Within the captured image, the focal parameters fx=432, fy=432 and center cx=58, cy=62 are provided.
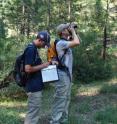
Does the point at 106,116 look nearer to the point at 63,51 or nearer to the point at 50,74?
the point at 63,51

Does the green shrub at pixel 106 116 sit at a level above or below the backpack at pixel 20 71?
below

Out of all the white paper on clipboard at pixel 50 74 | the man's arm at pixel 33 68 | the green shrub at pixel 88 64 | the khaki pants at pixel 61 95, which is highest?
the man's arm at pixel 33 68

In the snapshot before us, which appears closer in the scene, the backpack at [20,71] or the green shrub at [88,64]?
the backpack at [20,71]

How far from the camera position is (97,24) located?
2131 centimetres

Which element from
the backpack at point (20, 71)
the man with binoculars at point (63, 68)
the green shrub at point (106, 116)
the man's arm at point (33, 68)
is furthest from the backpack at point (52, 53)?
the green shrub at point (106, 116)

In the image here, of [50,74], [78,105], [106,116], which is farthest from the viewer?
[78,105]

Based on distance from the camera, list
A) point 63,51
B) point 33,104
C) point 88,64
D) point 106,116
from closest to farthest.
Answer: point 33,104 → point 63,51 → point 106,116 → point 88,64

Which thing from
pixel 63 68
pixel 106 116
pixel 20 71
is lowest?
pixel 106 116

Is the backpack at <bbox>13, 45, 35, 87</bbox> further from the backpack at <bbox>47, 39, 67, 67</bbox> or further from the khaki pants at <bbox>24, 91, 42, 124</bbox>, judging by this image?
the backpack at <bbox>47, 39, 67, 67</bbox>

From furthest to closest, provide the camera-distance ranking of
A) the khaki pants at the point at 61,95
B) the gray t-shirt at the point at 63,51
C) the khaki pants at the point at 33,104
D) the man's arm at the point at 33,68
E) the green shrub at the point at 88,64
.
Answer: the green shrub at the point at 88,64 < the khaki pants at the point at 61,95 < the gray t-shirt at the point at 63,51 < the khaki pants at the point at 33,104 < the man's arm at the point at 33,68

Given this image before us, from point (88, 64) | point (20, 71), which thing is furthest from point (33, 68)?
point (88, 64)

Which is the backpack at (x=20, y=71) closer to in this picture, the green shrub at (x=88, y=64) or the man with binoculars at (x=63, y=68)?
the man with binoculars at (x=63, y=68)

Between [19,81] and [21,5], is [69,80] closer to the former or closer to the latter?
[19,81]

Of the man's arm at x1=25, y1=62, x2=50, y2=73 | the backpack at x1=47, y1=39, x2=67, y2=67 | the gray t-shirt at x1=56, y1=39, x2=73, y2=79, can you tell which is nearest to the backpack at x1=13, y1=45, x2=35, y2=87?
the man's arm at x1=25, y1=62, x2=50, y2=73
